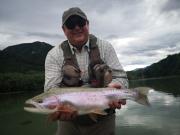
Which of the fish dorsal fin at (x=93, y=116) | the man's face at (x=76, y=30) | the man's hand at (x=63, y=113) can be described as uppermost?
the man's face at (x=76, y=30)

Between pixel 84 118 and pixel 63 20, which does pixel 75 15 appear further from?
pixel 84 118

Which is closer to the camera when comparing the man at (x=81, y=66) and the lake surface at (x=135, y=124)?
the man at (x=81, y=66)

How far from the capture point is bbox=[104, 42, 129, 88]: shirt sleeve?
527 cm

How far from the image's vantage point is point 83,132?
17.2 ft

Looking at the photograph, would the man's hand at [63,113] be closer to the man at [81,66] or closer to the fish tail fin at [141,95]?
the man at [81,66]

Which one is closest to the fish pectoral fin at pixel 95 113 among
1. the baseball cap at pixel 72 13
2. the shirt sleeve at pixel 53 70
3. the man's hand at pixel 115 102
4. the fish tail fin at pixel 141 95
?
the man's hand at pixel 115 102

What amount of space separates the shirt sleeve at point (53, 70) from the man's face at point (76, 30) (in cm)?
39

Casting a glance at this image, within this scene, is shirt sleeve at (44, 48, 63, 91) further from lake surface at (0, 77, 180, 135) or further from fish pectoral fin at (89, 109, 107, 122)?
lake surface at (0, 77, 180, 135)

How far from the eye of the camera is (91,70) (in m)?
5.38

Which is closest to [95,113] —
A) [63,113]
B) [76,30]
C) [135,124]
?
[63,113]

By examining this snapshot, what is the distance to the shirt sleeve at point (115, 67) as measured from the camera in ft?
17.3

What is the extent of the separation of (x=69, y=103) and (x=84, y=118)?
821mm

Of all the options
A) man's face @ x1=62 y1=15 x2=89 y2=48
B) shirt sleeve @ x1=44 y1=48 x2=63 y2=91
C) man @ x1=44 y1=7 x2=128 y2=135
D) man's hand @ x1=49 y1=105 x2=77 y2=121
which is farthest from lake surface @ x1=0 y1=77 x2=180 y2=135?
man's hand @ x1=49 y1=105 x2=77 y2=121

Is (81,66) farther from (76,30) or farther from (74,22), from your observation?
(74,22)
